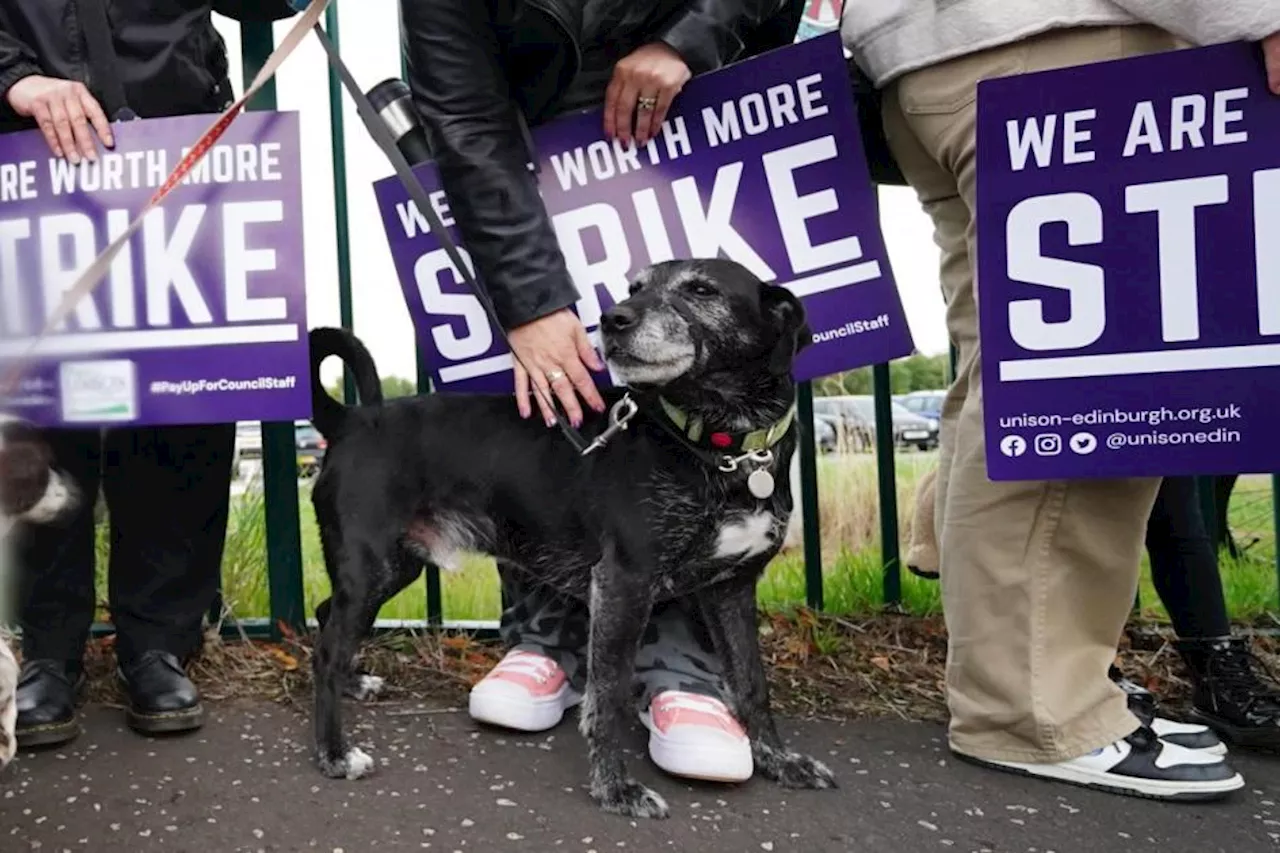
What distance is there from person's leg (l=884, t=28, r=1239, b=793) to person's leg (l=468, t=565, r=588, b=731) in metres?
Result: 0.83

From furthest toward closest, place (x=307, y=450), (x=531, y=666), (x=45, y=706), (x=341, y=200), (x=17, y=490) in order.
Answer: (x=307, y=450)
(x=341, y=200)
(x=531, y=666)
(x=45, y=706)
(x=17, y=490)

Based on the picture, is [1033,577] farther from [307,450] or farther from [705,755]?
[307,450]

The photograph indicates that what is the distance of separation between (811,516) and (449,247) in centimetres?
133

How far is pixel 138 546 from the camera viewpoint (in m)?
2.43

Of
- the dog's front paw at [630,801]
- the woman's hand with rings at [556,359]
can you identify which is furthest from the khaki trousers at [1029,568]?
the woman's hand with rings at [556,359]

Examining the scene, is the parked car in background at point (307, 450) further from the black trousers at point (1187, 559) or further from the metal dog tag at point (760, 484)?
the black trousers at point (1187, 559)

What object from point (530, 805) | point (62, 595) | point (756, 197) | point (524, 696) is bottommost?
point (530, 805)

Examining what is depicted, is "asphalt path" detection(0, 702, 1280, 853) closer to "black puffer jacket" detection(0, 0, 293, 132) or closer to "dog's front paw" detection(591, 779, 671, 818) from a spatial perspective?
"dog's front paw" detection(591, 779, 671, 818)

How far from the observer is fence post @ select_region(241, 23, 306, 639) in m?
2.82

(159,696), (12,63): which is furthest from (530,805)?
(12,63)

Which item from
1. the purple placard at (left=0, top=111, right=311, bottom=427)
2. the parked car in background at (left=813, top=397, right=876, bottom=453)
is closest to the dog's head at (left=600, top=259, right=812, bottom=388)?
the purple placard at (left=0, top=111, right=311, bottom=427)

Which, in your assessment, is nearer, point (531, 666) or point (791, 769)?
point (791, 769)

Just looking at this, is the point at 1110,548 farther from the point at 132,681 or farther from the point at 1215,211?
the point at 132,681

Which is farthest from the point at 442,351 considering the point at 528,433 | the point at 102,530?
the point at 102,530
